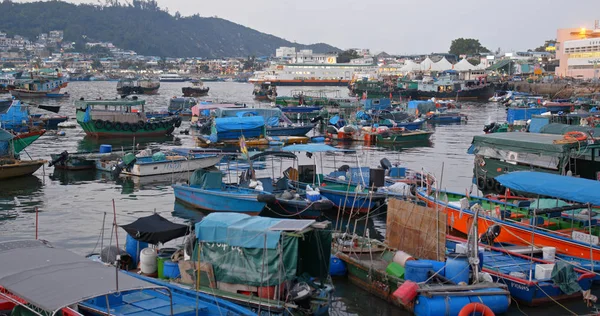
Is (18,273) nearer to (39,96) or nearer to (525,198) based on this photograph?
(525,198)

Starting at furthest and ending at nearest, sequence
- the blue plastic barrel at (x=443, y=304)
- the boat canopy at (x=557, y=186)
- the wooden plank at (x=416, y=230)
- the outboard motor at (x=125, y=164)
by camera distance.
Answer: the outboard motor at (x=125, y=164)
the boat canopy at (x=557, y=186)
the wooden plank at (x=416, y=230)
the blue plastic barrel at (x=443, y=304)

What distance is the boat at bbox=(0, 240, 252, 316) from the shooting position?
1031cm

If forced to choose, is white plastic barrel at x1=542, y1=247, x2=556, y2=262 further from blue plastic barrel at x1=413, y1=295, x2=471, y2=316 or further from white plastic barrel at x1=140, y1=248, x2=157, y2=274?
white plastic barrel at x1=140, y1=248, x2=157, y2=274

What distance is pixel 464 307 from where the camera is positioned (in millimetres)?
12727

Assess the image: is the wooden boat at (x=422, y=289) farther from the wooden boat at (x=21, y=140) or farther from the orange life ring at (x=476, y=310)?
the wooden boat at (x=21, y=140)

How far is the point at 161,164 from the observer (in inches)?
1177

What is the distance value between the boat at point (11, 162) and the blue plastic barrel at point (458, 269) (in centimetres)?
2118

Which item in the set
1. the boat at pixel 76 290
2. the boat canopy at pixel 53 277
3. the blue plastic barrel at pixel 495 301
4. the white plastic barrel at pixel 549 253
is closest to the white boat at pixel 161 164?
the boat at pixel 76 290

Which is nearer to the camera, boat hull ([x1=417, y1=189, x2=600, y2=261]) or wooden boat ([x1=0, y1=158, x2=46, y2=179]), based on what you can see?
boat hull ([x1=417, y1=189, x2=600, y2=261])

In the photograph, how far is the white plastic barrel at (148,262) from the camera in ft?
47.0

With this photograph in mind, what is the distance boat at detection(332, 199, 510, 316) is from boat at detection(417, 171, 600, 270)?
1121mm

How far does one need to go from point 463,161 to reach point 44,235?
24.2m

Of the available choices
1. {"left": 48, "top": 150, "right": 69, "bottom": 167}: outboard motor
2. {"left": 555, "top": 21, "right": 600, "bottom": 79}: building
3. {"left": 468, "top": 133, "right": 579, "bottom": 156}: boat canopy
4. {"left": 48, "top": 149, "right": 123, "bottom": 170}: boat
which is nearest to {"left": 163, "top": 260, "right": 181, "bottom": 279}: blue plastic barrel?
{"left": 468, "top": 133, "right": 579, "bottom": 156}: boat canopy

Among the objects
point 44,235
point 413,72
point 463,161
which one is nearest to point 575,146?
point 463,161
